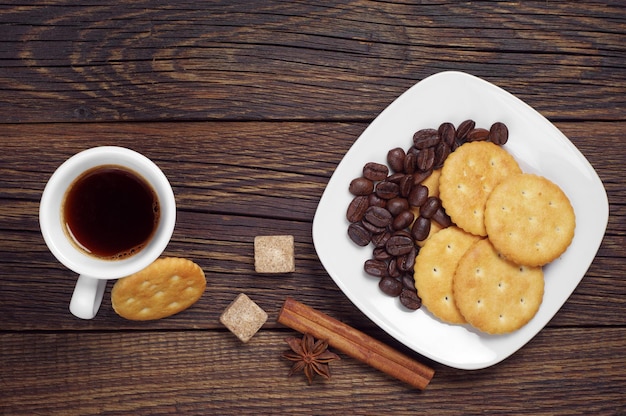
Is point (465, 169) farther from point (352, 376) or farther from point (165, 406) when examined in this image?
point (165, 406)

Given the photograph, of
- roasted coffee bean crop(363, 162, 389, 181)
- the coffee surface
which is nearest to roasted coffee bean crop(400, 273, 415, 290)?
roasted coffee bean crop(363, 162, 389, 181)

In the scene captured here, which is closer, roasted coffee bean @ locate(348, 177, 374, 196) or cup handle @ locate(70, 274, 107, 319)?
cup handle @ locate(70, 274, 107, 319)

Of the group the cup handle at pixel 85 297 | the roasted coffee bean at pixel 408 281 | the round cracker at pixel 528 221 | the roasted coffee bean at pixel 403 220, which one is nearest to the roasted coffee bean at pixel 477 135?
the round cracker at pixel 528 221

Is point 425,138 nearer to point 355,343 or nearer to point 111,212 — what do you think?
point 355,343

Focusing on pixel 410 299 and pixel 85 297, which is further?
pixel 410 299

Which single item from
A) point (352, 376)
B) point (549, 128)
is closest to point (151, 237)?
point (352, 376)

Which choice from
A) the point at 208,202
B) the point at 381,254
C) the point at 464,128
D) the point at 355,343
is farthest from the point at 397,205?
the point at 208,202

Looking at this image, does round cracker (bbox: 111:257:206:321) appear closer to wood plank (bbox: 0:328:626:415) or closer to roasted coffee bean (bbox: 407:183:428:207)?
wood plank (bbox: 0:328:626:415)
